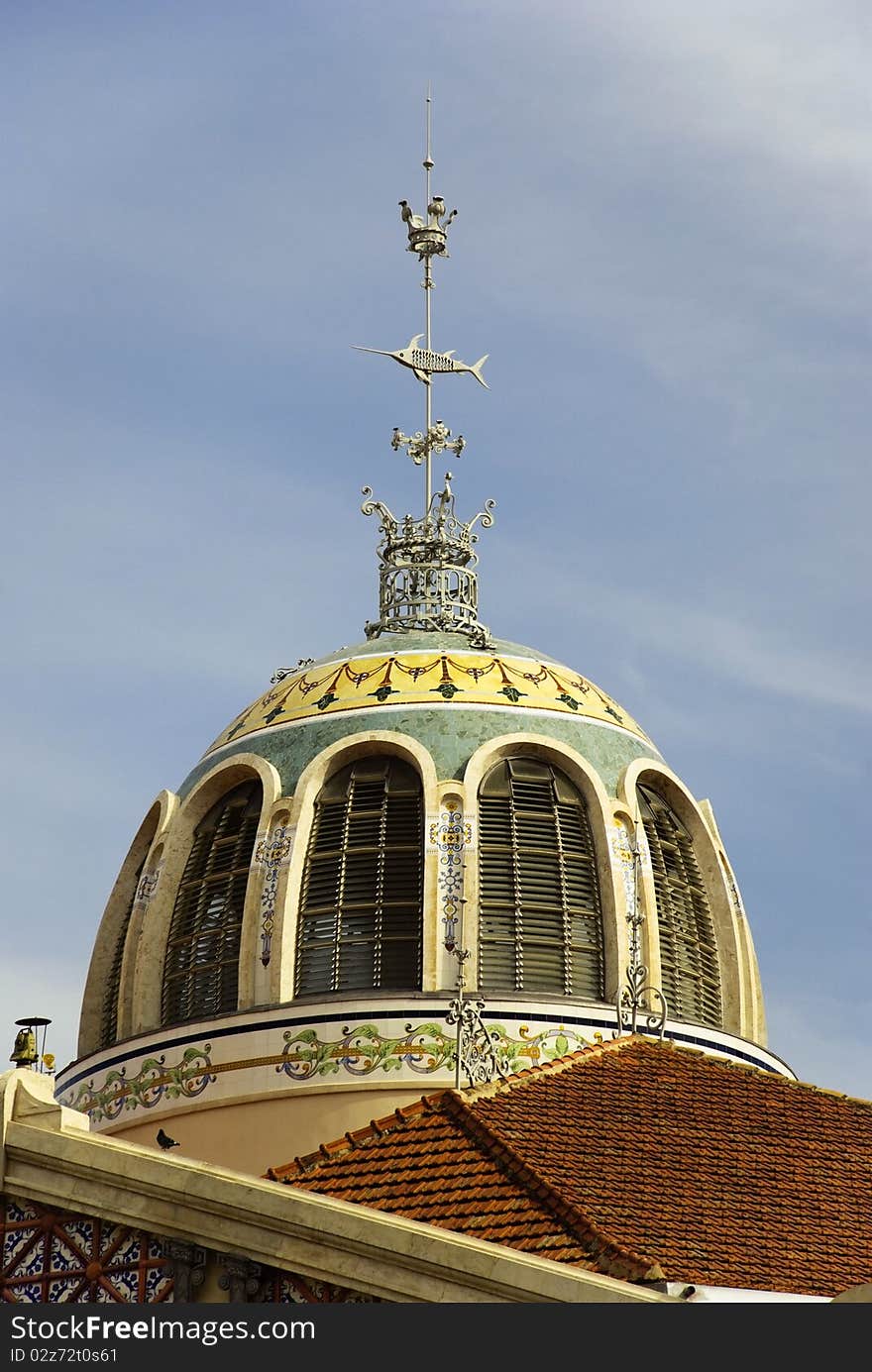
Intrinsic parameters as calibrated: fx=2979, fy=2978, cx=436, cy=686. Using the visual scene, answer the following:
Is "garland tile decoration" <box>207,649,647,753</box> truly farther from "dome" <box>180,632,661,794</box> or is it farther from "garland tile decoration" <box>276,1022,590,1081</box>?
"garland tile decoration" <box>276,1022,590,1081</box>

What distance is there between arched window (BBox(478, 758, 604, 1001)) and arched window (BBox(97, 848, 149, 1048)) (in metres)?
4.95

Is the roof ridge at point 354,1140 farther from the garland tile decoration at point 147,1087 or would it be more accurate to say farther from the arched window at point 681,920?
the arched window at point 681,920

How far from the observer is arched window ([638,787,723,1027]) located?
1357 inches

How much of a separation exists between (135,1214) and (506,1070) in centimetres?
1159

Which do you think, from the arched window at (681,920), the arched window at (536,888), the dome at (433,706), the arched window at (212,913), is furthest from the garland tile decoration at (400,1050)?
the dome at (433,706)

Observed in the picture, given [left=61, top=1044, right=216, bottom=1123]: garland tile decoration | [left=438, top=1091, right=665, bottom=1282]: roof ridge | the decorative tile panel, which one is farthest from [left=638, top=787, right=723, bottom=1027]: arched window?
the decorative tile panel

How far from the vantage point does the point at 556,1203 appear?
24500 millimetres

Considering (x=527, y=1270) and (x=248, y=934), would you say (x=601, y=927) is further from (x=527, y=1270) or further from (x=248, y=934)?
(x=527, y=1270)

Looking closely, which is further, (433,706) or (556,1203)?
(433,706)

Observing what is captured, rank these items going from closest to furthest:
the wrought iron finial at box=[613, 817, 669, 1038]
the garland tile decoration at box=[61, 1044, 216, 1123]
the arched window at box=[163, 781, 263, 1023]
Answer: the wrought iron finial at box=[613, 817, 669, 1038] → the garland tile decoration at box=[61, 1044, 216, 1123] → the arched window at box=[163, 781, 263, 1023]

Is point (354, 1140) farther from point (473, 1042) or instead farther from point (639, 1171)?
point (473, 1042)

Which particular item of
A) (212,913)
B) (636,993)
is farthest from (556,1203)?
(212,913)

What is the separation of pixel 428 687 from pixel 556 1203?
38.4 ft

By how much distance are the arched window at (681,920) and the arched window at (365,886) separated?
2.97 metres
